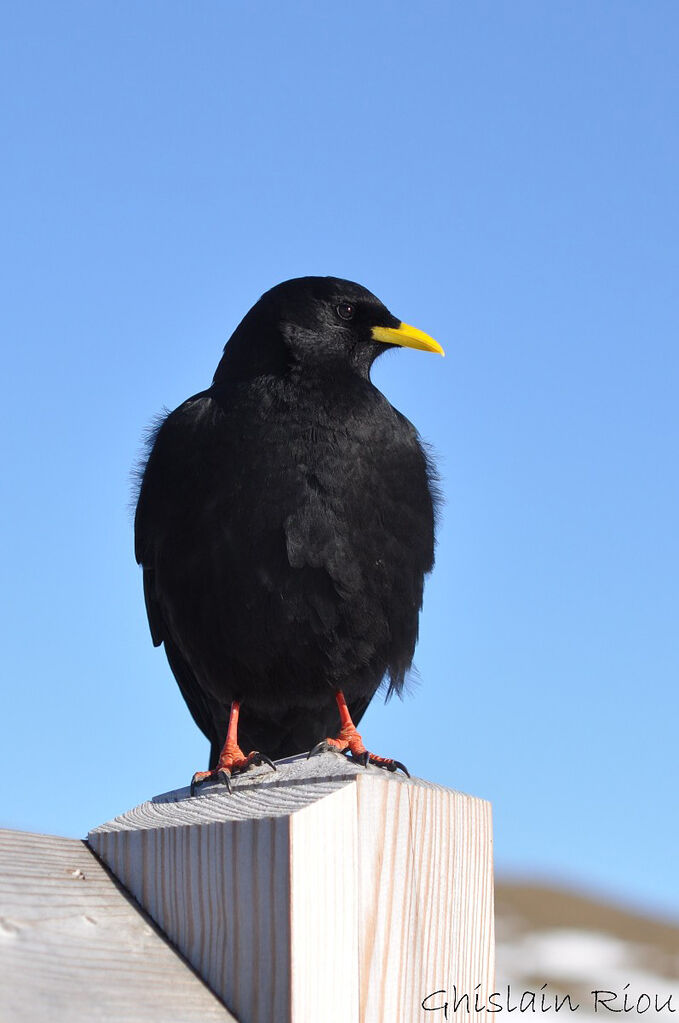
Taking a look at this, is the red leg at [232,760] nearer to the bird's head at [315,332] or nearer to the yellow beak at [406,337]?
the bird's head at [315,332]

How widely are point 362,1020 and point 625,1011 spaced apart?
1.09 metres

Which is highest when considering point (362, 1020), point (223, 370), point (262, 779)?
point (223, 370)

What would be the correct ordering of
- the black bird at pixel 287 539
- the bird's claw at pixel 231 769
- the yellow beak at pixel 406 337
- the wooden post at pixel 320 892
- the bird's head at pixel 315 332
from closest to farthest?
1. the wooden post at pixel 320 892
2. the bird's claw at pixel 231 769
3. the black bird at pixel 287 539
4. the bird's head at pixel 315 332
5. the yellow beak at pixel 406 337

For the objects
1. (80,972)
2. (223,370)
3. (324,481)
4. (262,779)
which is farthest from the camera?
(223,370)

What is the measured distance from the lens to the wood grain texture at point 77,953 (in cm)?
161

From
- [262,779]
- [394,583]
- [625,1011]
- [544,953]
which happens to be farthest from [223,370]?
[544,953]

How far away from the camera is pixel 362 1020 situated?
6.01 feet

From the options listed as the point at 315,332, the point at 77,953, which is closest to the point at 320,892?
the point at 77,953

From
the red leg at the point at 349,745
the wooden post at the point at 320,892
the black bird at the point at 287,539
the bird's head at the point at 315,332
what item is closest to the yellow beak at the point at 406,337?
the bird's head at the point at 315,332

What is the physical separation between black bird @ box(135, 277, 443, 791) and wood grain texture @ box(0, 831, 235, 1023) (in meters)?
1.90

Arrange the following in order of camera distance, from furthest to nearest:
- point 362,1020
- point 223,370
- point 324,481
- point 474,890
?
point 223,370 < point 324,481 < point 474,890 < point 362,1020

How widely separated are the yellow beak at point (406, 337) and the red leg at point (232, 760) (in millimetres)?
1719

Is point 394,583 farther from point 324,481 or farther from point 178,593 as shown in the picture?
point 178,593

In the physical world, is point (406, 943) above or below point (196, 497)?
below
